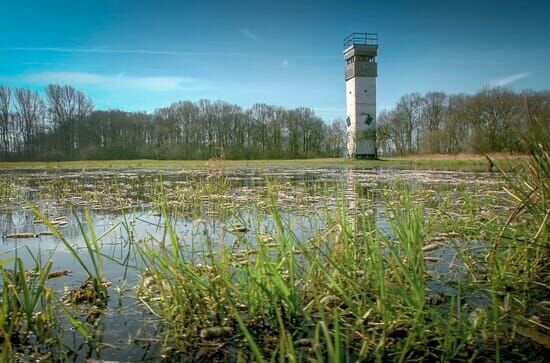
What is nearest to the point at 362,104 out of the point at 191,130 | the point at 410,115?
the point at 410,115

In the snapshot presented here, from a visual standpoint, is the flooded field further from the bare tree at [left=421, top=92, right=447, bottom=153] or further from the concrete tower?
the bare tree at [left=421, top=92, right=447, bottom=153]

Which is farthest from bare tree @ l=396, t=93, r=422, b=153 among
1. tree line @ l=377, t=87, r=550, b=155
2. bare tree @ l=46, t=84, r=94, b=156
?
bare tree @ l=46, t=84, r=94, b=156

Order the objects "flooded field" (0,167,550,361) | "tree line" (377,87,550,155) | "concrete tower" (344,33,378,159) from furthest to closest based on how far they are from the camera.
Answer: "concrete tower" (344,33,378,159)
"tree line" (377,87,550,155)
"flooded field" (0,167,550,361)

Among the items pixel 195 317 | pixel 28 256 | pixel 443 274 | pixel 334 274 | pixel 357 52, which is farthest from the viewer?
pixel 357 52

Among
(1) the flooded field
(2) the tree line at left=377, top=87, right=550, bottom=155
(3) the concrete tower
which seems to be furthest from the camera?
(3) the concrete tower

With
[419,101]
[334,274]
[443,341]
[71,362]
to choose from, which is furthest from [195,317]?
[419,101]

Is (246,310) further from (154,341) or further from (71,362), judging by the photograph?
(71,362)

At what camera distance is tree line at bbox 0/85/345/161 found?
4225 centimetres

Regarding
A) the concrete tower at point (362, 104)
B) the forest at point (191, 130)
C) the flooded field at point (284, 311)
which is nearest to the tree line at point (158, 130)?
the forest at point (191, 130)

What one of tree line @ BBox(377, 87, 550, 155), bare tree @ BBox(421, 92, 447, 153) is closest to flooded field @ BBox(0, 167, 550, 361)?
tree line @ BBox(377, 87, 550, 155)

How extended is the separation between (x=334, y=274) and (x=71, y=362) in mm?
1179

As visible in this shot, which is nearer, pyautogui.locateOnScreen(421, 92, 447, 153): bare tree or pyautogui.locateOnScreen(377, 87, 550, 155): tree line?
pyautogui.locateOnScreen(377, 87, 550, 155): tree line

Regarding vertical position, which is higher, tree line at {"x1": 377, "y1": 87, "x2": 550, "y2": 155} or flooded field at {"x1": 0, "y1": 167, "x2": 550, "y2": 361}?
tree line at {"x1": 377, "y1": 87, "x2": 550, "y2": 155}

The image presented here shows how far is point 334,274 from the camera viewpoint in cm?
184
